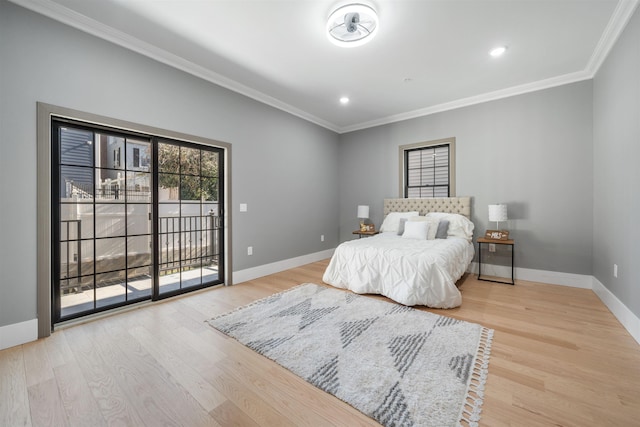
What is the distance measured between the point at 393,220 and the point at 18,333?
463 centimetres

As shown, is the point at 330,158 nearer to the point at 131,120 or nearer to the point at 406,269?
the point at 406,269

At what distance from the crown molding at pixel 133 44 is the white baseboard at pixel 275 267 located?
2655 millimetres

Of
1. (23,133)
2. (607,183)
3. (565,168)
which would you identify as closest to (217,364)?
(23,133)

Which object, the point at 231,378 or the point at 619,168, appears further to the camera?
the point at 619,168

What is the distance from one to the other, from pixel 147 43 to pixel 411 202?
4387mm

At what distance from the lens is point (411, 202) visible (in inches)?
186

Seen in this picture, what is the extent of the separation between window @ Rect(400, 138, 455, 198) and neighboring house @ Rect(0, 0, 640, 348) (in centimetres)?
15

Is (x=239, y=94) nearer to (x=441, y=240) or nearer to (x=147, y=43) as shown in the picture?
(x=147, y=43)

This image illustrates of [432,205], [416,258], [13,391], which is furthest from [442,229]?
[13,391]

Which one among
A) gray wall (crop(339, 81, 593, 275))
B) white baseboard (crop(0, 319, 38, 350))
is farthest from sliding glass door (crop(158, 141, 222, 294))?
gray wall (crop(339, 81, 593, 275))

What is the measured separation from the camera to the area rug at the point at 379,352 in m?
1.44

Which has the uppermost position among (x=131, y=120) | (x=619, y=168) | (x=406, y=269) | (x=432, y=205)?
(x=131, y=120)

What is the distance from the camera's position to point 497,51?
9.43 ft

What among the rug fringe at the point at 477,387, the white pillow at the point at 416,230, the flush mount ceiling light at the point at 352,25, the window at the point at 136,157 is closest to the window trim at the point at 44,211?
the window at the point at 136,157
